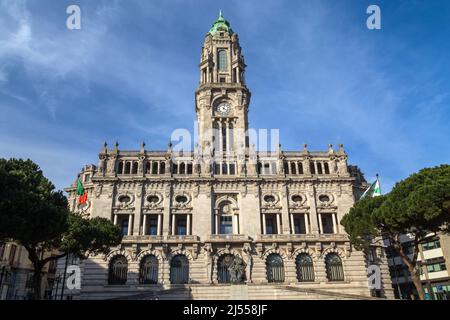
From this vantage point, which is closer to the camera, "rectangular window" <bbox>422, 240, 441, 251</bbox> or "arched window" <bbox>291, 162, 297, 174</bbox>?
"arched window" <bbox>291, 162, 297, 174</bbox>

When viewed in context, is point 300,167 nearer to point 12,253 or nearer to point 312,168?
point 312,168

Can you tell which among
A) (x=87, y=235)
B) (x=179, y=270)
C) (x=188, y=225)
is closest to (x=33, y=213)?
(x=87, y=235)

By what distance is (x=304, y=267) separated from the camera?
171ft

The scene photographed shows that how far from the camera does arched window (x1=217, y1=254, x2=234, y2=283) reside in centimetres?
5059

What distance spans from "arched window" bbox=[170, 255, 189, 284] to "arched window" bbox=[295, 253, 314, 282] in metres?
16.0

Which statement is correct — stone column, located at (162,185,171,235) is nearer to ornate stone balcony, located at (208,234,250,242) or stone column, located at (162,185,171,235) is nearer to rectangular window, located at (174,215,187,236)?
rectangular window, located at (174,215,187,236)

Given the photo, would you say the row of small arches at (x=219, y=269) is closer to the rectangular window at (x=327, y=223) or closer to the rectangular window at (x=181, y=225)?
the rectangular window at (x=181, y=225)

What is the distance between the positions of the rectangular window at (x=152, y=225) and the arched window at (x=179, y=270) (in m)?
6.34

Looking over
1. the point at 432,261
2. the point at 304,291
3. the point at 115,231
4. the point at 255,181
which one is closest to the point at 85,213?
the point at 115,231

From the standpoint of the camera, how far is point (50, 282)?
68312 mm

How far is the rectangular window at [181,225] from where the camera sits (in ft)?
183

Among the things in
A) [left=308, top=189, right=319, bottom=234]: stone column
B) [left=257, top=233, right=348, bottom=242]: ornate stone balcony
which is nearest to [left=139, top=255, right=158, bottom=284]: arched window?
[left=257, top=233, right=348, bottom=242]: ornate stone balcony

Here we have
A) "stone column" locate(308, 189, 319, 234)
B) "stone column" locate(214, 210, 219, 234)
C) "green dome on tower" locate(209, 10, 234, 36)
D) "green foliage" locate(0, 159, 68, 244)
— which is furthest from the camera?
"green dome on tower" locate(209, 10, 234, 36)

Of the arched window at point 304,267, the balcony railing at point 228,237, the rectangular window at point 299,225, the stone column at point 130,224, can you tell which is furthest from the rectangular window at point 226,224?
the stone column at point 130,224
